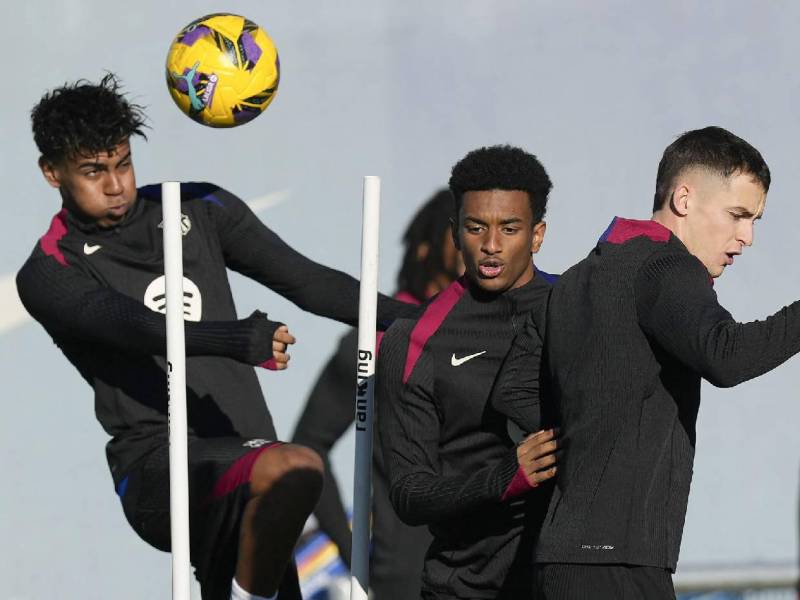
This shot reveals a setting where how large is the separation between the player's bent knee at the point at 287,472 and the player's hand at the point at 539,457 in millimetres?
1253

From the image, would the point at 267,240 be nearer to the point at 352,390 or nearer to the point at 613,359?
the point at 352,390

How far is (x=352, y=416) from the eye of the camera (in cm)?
722

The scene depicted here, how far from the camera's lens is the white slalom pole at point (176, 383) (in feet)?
15.2

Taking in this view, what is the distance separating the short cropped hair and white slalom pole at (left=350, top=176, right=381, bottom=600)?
0.97 metres

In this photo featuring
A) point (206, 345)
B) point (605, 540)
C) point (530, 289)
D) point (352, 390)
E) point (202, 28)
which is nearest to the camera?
point (605, 540)

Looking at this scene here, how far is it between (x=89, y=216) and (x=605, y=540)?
2323 millimetres

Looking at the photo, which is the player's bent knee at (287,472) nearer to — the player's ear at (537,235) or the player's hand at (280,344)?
the player's hand at (280,344)

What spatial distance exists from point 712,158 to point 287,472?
177 cm

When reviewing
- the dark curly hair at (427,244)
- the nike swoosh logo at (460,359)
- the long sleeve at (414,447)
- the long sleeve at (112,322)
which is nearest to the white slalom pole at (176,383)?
the long sleeve at (112,322)

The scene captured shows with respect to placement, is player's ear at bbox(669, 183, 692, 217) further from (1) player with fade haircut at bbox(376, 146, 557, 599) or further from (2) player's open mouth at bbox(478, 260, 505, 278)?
(2) player's open mouth at bbox(478, 260, 505, 278)

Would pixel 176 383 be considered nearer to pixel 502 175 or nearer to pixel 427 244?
pixel 502 175

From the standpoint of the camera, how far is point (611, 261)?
3.92 m

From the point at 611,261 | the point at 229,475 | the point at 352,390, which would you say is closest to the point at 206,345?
the point at 229,475

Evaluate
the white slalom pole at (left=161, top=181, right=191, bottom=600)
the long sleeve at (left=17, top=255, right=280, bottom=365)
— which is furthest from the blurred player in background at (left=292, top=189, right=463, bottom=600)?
the white slalom pole at (left=161, top=181, right=191, bottom=600)
